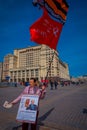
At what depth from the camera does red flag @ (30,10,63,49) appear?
4695 millimetres

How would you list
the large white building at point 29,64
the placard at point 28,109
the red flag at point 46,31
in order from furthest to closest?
1. the large white building at point 29,64
2. the red flag at point 46,31
3. the placard at point 28,109

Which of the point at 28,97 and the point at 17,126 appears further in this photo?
the point at 17,126

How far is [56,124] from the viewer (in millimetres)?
6008

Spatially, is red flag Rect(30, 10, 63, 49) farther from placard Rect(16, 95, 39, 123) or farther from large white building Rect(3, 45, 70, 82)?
large white building Rect(3, 45, 70, 82)

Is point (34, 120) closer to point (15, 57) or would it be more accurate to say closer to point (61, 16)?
point (61, 16)

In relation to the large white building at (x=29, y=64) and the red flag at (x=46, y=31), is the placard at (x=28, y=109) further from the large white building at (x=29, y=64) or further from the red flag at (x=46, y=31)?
the large white building at (x=29, y=64)

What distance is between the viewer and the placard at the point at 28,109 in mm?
4152

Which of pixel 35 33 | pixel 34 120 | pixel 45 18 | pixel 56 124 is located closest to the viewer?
pixel 34 120

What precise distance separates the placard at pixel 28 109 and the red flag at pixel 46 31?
64.3 inches

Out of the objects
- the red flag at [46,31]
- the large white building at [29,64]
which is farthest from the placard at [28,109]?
the large white building at [29,64]

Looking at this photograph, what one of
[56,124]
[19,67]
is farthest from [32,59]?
[56,124]

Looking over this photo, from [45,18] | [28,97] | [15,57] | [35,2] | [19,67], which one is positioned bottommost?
[28,97]

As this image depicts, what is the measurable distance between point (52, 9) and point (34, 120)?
3.52m

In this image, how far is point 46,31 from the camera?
4.98 meters
